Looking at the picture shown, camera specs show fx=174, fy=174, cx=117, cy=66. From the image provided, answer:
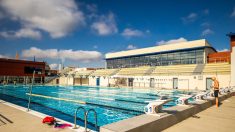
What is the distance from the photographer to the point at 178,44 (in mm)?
36719

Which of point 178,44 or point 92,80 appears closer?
point 178,44

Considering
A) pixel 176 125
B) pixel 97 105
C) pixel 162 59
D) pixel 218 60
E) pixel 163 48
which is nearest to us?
pixel 176 125

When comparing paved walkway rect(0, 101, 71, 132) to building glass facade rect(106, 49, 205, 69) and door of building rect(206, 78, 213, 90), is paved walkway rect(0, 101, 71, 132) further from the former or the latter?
building glass facade rect(106, 49, 205, 69)

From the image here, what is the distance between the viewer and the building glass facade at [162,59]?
33697 millimetres

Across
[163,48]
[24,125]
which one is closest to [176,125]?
[24,125]

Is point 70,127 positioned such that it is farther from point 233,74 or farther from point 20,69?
point 20,69

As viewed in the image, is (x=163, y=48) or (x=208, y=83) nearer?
(x=208, y=83)

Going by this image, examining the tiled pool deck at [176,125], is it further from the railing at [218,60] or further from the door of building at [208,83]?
the railing at [218,60]

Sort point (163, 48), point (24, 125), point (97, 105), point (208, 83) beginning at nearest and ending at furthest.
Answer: point (24, 125), point (97, 105), point (208, 83), point (163, 48)

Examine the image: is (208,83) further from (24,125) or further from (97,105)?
(24,125)

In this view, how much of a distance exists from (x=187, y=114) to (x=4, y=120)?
6.06 m

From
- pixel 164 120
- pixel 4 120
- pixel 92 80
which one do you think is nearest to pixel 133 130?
pixel 164 120

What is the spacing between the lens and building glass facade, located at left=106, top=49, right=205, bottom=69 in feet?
111

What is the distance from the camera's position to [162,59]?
38.5 meters
